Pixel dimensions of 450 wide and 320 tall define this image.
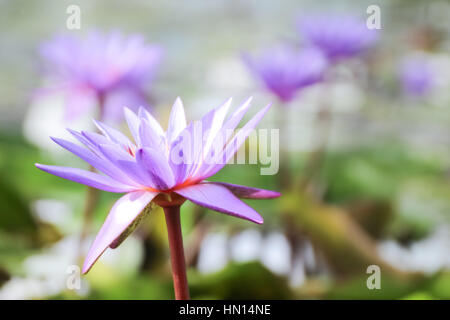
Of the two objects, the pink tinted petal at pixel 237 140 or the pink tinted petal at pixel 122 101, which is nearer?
the pink tinted petal at pixel 237 140

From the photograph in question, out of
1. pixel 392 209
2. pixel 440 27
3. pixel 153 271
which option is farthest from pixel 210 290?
pixel 440 27

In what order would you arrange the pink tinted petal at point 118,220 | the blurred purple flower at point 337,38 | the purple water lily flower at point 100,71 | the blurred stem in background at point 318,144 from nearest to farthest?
the pink tinted petal at point 118,220, the purple water lily flower at point 100,71, the blurred purple flower at point 337,38, the blurred stem in background at point 318,144

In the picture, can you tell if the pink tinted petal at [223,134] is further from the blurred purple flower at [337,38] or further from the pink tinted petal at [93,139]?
the blurred purple flower at [337,38]

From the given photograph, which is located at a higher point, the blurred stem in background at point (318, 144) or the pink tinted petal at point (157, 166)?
the blurred stem in background at point (318, 144)

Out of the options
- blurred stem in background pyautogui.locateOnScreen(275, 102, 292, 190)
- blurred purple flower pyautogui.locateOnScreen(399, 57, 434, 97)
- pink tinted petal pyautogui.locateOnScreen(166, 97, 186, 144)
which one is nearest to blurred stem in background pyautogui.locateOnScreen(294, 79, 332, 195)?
blurred stem in background pyautogui.locateOnScreen(275, 102, 292, 190)

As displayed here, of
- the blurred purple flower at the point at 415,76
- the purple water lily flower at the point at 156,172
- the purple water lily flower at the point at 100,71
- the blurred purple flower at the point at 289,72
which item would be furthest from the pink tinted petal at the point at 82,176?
the blurred purple flower at the point at 415,76

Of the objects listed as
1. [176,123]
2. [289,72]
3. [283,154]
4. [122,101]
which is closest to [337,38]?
[289,72]

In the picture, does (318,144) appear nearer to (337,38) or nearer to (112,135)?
(337,38)
